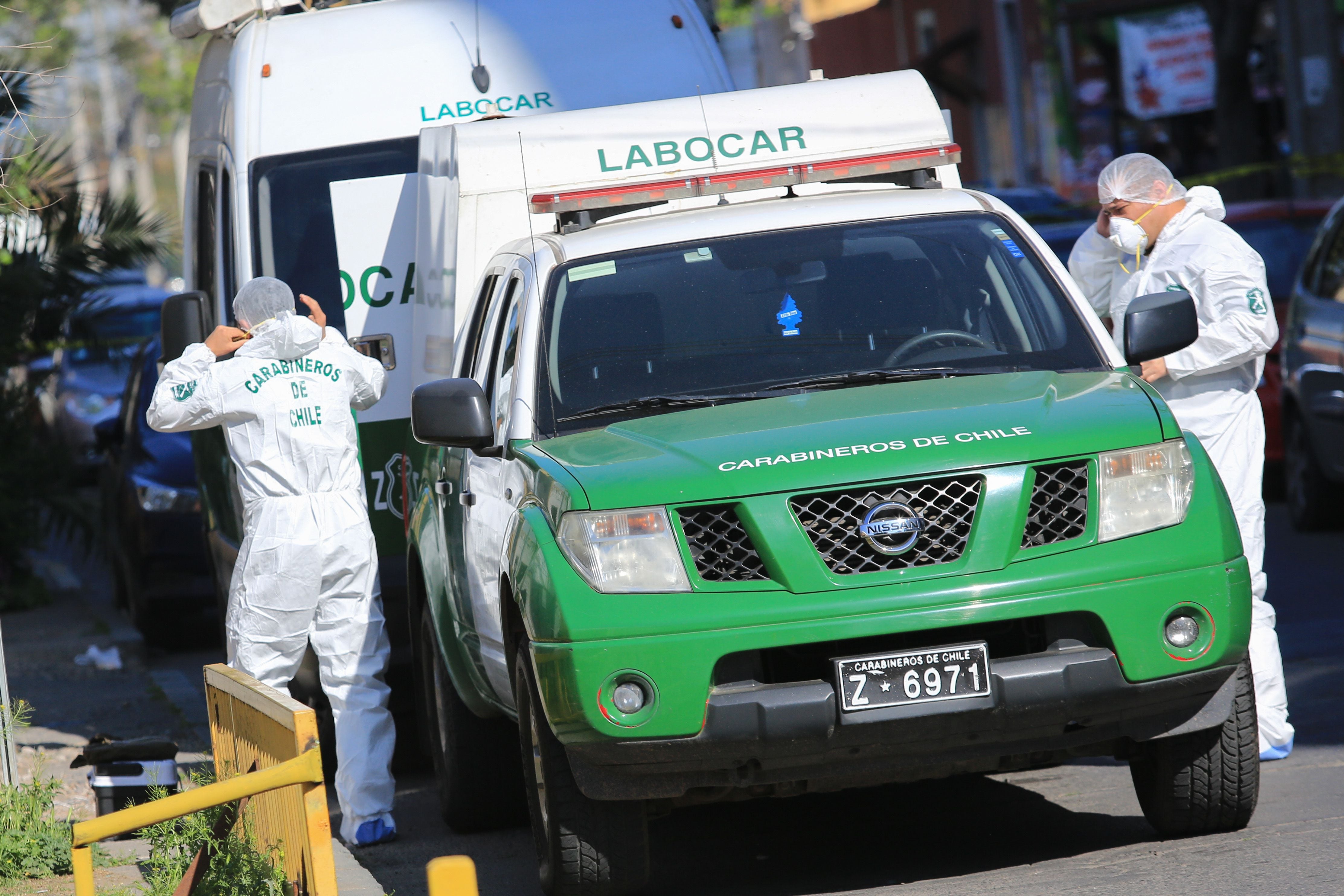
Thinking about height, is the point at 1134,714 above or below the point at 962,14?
below

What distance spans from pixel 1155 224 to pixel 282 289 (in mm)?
3082

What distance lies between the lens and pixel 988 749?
5.04m

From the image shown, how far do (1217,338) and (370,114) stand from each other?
13.2 feet

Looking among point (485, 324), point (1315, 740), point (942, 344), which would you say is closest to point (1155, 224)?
point (942, 344)

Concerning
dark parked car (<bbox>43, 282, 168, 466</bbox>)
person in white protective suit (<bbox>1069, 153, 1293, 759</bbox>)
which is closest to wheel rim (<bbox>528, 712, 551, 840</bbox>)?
person in white protective suit (<bbox>1069, 153, 1293, 759</bbox>)

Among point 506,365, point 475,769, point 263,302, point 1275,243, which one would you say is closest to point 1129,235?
point 506,365

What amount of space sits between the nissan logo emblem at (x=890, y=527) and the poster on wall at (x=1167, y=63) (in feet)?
79.4

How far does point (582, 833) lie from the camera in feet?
17.0

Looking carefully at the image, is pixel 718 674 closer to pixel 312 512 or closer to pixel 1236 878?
pixel 1236 878

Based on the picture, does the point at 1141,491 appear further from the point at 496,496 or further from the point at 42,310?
the point at 42,310

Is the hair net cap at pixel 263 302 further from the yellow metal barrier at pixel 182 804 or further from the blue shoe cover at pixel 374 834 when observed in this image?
the yellow metal barrier at pixel 182 804

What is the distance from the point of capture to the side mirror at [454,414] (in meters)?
5.75

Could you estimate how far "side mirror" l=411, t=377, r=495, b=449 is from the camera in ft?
18.9

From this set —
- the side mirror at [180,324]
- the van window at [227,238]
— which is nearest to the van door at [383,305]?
the van window at [227,238]
